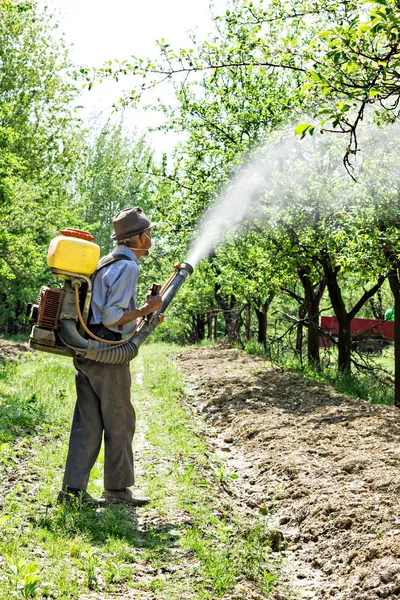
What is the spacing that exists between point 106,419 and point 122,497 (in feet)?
2.23

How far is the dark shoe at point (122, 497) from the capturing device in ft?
19.5

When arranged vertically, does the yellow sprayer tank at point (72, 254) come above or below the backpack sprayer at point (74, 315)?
above

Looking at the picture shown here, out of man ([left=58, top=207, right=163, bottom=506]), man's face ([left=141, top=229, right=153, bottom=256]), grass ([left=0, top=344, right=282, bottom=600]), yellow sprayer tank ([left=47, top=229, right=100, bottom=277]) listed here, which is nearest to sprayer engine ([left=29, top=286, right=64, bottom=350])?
yellow sprayer tank ([left=47, top=229, right=100, bottom=277])

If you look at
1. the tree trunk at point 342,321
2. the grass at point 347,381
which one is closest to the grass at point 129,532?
the grass at point 347,381

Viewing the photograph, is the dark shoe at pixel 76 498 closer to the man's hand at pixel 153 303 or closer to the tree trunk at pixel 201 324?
the man's hand at pixel 153 303

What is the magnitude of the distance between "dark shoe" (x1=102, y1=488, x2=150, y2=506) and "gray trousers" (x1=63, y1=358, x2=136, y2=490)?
5 cm

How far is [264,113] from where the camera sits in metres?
16.2

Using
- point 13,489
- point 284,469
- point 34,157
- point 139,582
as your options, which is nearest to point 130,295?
point 13,489

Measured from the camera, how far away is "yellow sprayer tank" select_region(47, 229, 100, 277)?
5.50 meters

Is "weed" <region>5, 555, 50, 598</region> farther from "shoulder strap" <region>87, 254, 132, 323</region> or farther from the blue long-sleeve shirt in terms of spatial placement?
"shoulder strap" <region>87, 254, 132, 323</region>

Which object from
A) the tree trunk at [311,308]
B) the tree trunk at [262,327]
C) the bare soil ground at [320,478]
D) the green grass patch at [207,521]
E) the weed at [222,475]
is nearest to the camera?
the green grass patch at [207,521]

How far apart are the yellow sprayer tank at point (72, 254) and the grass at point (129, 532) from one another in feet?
6.09

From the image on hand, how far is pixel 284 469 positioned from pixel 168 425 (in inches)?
99.4

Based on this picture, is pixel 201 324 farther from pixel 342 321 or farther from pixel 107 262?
pixel 107 262
